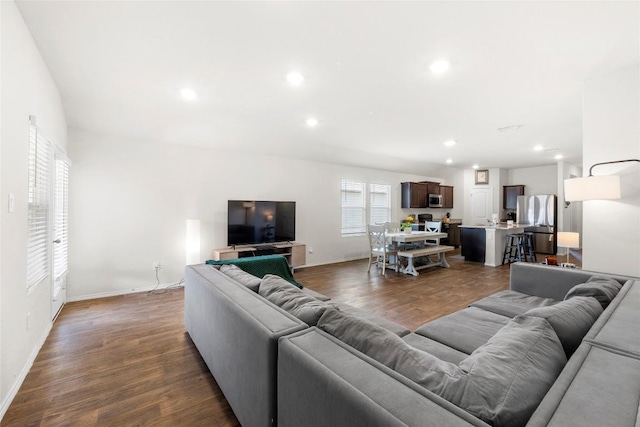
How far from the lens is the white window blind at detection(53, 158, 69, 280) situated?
327 cm

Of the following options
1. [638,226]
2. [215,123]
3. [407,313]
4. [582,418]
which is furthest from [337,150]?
[582,418]

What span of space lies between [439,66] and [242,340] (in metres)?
2.69

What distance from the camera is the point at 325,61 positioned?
2.45m

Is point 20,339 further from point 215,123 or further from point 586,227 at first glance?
point 586,227

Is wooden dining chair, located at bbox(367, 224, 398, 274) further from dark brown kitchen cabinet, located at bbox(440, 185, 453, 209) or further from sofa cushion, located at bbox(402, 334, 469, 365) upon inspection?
dark brown kitchen cabinet, located at bbox(440, 185, 453, 209)

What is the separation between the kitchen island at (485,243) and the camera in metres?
6.30

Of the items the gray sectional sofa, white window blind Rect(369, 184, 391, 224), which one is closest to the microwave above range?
white window blind Rect(369, 184, 391, 224)

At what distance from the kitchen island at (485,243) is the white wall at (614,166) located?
3.71m

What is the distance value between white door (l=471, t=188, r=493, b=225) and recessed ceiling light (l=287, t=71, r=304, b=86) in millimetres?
8162

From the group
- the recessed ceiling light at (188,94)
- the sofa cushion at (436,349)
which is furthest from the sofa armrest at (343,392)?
the recessed ceiling light at (188,94)

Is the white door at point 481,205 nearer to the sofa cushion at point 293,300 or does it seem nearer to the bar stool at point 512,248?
the bar stool at point 512,248

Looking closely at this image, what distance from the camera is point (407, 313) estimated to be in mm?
3455

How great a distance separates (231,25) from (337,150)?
400 centimetres

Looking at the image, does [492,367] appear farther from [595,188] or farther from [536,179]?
[536,179]
